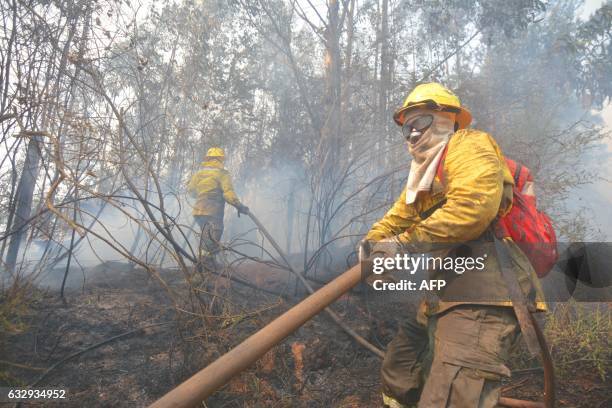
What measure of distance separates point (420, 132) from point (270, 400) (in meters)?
2.32

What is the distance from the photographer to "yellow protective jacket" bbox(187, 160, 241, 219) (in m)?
7.21

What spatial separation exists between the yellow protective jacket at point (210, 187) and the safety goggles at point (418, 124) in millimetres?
5296

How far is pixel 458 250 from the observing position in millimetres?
2012

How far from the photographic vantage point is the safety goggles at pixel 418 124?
220 centimetres

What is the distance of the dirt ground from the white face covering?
1666 millimetres

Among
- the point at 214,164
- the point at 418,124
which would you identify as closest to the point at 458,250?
the point at 418,124

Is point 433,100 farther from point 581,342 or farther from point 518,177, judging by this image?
point 581,342

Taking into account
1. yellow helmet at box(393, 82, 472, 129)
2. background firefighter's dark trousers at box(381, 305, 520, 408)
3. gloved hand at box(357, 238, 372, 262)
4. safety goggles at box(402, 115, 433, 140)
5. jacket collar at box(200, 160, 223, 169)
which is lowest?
background firefighter's dark trousers at box(381, 305, 520, 408)

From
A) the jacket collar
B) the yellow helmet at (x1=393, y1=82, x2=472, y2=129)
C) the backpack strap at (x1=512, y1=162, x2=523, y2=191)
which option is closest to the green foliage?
the backpack strap at (x1=512, y1=162, x2=523, y2=191)

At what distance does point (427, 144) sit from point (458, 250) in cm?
65

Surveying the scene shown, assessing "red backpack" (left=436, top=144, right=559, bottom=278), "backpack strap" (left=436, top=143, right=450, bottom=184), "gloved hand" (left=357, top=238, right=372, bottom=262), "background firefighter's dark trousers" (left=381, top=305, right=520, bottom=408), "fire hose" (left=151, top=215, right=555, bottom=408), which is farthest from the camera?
"gloved hand" (left=357, top=238, right=372, bottom=262)

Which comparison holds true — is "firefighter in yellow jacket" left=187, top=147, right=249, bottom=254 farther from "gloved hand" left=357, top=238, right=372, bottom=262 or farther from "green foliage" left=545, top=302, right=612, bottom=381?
"green foliage" left=545, top=302, right=612, bottom=381

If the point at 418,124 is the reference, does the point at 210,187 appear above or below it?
above

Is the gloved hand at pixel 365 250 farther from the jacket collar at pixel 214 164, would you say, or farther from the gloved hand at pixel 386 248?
the jacket collar at pixel 214 164
